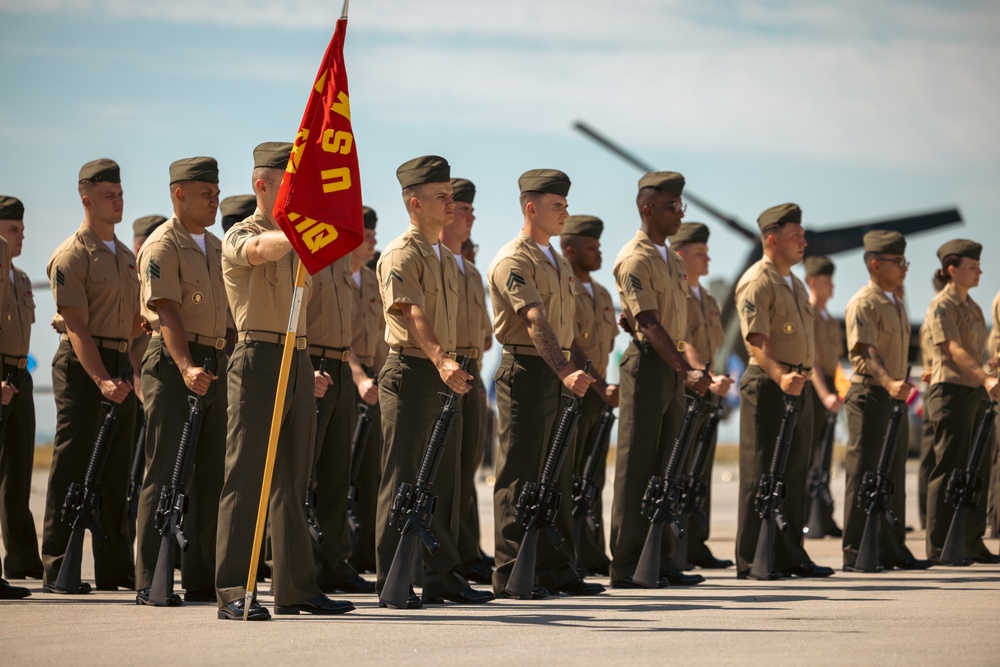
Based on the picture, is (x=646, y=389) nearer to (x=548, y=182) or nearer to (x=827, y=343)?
(x=548, y=182)

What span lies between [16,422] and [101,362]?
0.87m

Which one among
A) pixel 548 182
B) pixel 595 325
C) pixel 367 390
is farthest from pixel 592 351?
pixel 548 182

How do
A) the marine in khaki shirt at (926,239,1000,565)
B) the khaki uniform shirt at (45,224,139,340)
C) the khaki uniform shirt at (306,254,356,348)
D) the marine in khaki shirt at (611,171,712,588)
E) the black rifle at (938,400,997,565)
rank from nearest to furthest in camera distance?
the khaki uniform shirt at (45,224,139,340) → the khaki uniform shirt at (306,254,356,348) → the marine in khaki shirt at (611,171,712,588) → the black rifle at (938,400,997,565) → the marine in khaki shirt at (926,239,1000,565)

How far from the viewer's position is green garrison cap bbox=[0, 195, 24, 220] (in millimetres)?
9414

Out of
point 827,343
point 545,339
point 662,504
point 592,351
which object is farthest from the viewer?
point 827,343

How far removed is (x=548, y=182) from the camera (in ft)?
29.9

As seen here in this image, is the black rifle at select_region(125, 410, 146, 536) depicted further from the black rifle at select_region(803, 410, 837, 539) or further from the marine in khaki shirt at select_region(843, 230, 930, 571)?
the black rifle at select_region(803, 410, 837, 539)

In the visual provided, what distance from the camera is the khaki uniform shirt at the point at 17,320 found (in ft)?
30.2

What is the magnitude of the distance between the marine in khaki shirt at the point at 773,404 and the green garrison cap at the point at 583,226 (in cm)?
119

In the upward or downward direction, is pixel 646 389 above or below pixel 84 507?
above

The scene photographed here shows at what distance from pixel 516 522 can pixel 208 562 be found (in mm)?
1772

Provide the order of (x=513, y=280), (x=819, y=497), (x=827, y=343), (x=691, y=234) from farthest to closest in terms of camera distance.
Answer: (x=819, y=497) < (x=827, y=343) < (x=691, y=234) < (x=513, y=280)

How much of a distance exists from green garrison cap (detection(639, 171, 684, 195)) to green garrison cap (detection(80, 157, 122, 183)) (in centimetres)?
340

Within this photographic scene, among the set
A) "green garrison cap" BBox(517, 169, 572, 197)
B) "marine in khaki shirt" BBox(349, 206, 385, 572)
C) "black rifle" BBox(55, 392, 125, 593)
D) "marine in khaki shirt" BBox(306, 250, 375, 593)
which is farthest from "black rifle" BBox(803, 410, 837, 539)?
"black rifle" BBox(55, 392, 125, 593)
